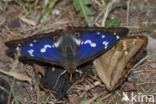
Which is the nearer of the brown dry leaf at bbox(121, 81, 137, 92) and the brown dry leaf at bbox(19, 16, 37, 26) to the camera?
the brown dry leaf at bbox(121, 81, 137, 92)

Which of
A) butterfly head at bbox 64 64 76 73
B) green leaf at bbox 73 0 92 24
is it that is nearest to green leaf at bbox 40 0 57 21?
green leaf at bbox 73 0 92 24

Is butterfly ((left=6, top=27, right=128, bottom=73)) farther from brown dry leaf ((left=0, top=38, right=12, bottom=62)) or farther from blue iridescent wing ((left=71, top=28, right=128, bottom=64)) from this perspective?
brown dry leaf ((left=0, top=38, right=12, bottom=62))

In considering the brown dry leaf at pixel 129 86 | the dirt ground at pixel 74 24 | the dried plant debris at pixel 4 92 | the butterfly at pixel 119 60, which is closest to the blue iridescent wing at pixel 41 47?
the dirt ground at pixel 74 24

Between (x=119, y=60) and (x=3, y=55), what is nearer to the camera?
(x=119, y=60)

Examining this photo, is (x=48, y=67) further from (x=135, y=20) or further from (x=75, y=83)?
(x=135, y=20)

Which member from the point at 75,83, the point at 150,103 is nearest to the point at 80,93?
the point at 75,83

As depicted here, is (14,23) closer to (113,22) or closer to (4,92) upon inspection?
(4,92)

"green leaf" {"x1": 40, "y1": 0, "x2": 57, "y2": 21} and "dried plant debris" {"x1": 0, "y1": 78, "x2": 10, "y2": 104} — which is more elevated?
"green leaf" {"x1": 40, "y1": 0, "x2": 57, "y2": 21}

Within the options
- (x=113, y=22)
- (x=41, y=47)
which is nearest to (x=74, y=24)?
(x=113, y=22)
